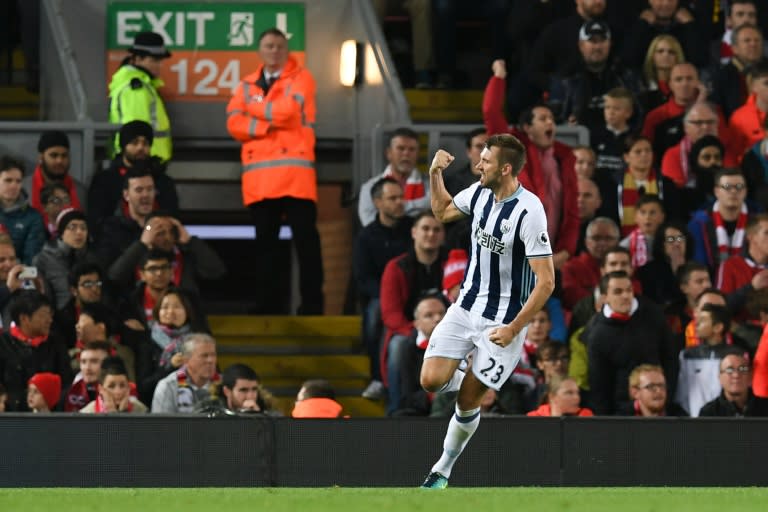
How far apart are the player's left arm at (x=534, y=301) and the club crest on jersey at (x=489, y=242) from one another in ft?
0.69

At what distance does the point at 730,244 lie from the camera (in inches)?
508

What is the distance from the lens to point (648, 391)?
1115cm

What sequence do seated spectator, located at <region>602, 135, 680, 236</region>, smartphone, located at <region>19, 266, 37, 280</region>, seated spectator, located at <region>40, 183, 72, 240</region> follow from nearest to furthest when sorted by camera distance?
smartphone, located at <region>19, 266, 37, 280</region>
seated spectator, located at <region>40, 183, 72, 240</region>
seated spectator, located at <region>602, 135, 680, 236</region>

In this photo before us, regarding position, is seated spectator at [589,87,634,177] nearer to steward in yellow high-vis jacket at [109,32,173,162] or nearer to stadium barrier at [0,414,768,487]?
steward in yellow high-vis jacket at [109,32,173,162]

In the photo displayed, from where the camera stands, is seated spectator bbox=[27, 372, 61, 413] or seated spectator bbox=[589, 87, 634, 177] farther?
seated spectator bbox=[589, 87, 634, 177]

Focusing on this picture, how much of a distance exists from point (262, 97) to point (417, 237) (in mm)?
1739

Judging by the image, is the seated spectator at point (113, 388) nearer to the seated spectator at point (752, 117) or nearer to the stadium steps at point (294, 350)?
the stadium steps at point (294, 350)

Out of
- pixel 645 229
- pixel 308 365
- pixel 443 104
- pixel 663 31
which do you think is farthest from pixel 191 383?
pixel 663 31

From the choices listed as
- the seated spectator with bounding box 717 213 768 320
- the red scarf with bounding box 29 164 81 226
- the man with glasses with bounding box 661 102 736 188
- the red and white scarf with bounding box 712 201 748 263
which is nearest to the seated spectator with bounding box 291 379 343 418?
A: the red scarf with bounding box 29 164 81 226

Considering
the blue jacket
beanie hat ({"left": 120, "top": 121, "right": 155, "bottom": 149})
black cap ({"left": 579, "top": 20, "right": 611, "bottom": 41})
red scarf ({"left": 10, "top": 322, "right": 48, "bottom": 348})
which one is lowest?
red scarf ({"left": 10, "top": 322, "right": 48, "bottom": 348})

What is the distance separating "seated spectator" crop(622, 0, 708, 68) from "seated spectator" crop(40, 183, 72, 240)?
4.67m

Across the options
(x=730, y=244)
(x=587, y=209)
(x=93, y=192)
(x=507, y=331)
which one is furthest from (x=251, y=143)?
(x=507, y=331)

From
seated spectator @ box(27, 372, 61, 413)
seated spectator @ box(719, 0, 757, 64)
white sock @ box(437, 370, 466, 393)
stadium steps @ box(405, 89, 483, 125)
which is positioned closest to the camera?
white sock @ box(437, 370, 466, 393)

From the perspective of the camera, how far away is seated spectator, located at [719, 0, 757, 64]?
1477cm
